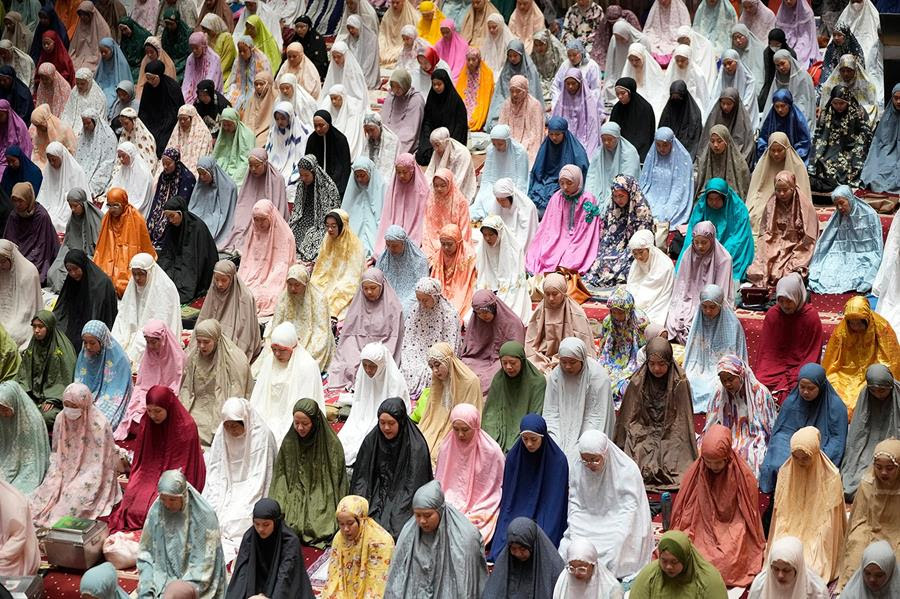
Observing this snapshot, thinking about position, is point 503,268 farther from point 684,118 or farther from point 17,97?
point 17,97

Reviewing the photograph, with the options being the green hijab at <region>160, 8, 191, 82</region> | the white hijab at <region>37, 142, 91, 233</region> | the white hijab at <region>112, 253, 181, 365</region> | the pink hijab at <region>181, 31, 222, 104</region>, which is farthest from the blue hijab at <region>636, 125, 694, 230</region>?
the green hijab at <region>160, 8, 191, 82</region>

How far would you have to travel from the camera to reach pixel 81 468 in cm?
1125

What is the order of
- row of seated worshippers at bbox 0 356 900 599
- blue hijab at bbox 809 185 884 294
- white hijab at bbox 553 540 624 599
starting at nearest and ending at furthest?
white hijab at bbox 553 540 624 599, row of seated worshippers at bbox 0 356 900 599, blue hijab at bbox 809 185 884 294

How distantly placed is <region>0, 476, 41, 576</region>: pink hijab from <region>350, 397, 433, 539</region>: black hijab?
196 centimetres

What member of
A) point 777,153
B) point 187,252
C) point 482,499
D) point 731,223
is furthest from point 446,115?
point 482,499

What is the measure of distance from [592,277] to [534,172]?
157 cm

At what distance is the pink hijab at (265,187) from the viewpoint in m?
→ 14.9

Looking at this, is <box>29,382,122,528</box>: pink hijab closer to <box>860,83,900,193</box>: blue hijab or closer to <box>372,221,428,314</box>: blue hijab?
<box>372,221,428,314</box>: blue hijab

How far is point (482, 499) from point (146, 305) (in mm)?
3701

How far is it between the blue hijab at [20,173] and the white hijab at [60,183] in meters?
0.08

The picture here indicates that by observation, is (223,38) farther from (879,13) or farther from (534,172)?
(879,13)

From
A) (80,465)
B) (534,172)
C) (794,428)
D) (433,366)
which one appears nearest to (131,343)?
(80,465)

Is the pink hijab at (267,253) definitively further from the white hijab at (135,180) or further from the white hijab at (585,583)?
the white hijab at (585,583)

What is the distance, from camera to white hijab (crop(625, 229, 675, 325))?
42.1ft
